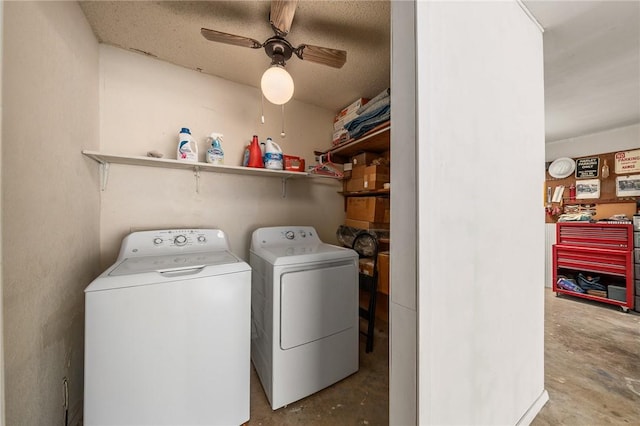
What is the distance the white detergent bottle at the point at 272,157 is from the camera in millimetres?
1958

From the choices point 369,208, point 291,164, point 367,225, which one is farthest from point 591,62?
point 291,164

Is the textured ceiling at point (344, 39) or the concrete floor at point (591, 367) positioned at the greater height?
the textured ceiling at point (344, 39)

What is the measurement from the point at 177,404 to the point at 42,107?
1475mm

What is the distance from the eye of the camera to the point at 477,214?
2.97 ft

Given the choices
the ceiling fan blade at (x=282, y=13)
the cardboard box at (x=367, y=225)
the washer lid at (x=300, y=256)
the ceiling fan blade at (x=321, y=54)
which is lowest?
the washer lid at (x=300, y=256)

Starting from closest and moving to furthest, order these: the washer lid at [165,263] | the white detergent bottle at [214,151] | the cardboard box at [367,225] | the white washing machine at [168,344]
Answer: the white washing machine at [168,344], the washer lid at [165,263], the white detergent bottle at [214,151], the cardboard box at [367,225]

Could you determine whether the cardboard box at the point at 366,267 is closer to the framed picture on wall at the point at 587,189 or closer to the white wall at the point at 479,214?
the white wall at the point at 479,214

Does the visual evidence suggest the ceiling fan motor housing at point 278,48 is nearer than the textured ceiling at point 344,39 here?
No

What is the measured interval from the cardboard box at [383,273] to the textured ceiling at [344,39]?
5.31 ft

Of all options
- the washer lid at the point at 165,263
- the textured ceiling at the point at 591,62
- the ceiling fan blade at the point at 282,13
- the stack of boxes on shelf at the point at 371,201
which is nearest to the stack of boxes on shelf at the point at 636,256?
the textured ceiling at the point at 591,62

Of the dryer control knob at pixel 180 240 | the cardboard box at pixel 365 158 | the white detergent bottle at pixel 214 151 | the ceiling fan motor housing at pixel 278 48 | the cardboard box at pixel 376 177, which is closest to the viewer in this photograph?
the ceiling fan motor housing at pixel 278 48

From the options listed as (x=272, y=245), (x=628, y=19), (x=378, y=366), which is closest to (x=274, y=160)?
(x=272, y=245)

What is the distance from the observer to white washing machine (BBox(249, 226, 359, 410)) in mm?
1375

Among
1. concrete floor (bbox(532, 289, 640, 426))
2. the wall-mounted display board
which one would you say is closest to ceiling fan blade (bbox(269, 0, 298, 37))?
concrete floor (bbox(532, 289, 640, 426))
